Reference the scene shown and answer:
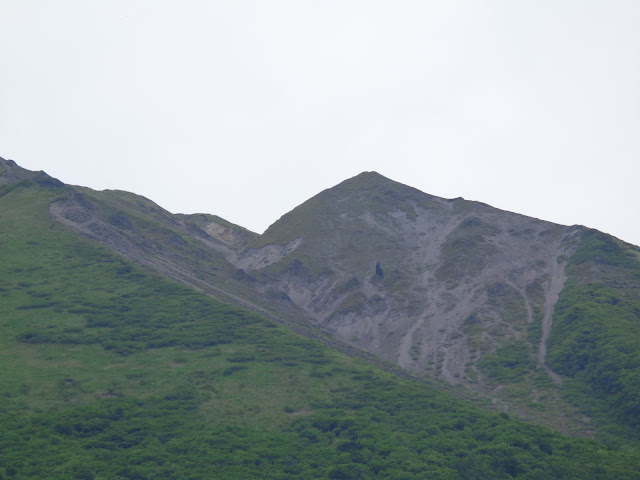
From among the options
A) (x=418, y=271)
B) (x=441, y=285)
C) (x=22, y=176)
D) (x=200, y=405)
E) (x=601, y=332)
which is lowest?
(x=200, y=405)

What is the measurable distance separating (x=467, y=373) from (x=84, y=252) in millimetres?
73254

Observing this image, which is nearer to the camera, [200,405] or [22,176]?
[200,405]

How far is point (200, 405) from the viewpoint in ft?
237

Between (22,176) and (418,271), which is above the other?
(22,176)

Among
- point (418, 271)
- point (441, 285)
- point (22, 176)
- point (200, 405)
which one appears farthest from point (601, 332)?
point (22, 176)

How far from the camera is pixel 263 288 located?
142 metres

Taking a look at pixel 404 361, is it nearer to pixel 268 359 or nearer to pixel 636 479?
pixel 268 359

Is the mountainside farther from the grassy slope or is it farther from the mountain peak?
the grassy slope

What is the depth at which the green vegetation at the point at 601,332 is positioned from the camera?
81625 mm

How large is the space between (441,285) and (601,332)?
1683 inches

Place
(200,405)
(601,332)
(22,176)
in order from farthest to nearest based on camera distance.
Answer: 1. (22,176)
2. (601,332)
3. (200,405)

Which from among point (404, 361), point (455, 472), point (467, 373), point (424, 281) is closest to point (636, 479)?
point (455, 472)

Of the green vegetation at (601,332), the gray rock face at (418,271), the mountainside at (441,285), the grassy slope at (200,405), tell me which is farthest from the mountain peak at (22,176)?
the green vegetation at (601,332)

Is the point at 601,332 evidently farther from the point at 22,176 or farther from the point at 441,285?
the point at 22,176
